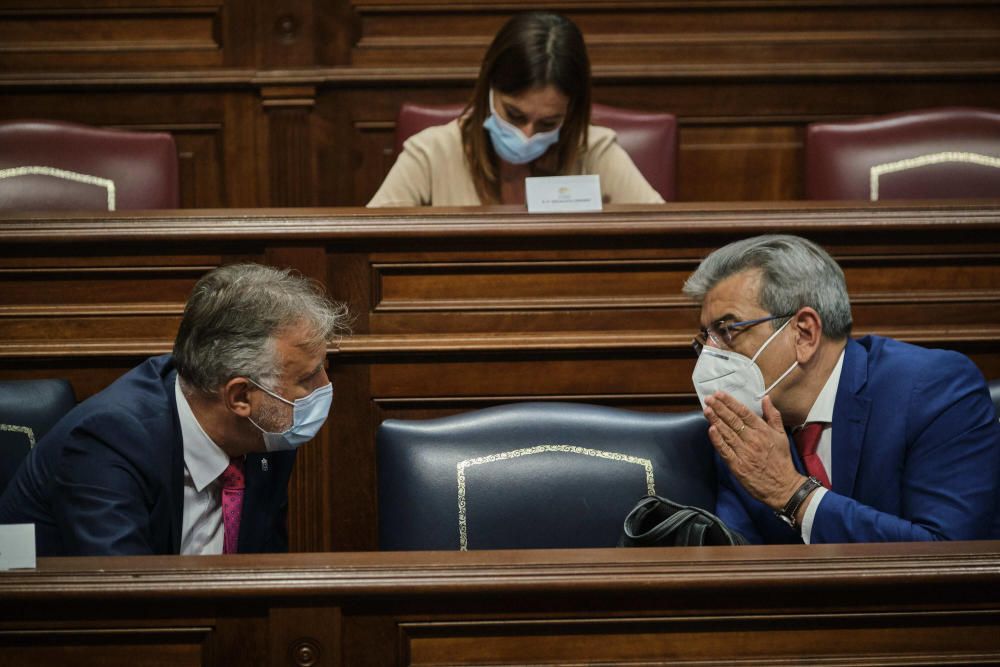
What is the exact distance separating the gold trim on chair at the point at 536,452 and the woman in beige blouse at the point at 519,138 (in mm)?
807

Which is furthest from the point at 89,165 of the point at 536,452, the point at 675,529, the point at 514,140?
the point at 675,529

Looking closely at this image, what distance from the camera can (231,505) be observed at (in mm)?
1371

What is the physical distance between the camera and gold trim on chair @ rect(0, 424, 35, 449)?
1.40 metres

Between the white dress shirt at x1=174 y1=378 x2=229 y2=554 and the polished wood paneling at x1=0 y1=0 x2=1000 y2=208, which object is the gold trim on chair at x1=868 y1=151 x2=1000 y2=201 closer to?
the polished wood paneling at x1=0 y1=0 x2=1000 y2=208

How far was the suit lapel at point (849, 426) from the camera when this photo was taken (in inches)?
54.2

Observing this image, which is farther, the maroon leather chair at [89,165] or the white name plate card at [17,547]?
the maroon leather chair at [89,165]

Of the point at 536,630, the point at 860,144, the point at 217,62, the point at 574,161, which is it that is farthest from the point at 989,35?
the point at 536,630

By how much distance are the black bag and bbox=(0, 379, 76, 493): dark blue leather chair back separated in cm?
72

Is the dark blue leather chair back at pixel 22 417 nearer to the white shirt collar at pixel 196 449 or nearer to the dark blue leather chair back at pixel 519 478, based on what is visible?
the white shirt collar at pixel 196 449

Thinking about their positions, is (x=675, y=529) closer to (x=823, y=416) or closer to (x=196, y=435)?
(x=823, y=416)

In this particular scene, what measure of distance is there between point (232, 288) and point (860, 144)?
1.42 m

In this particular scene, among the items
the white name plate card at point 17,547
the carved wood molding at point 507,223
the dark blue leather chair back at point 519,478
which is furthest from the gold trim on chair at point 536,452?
the white name plate card at point 17,547

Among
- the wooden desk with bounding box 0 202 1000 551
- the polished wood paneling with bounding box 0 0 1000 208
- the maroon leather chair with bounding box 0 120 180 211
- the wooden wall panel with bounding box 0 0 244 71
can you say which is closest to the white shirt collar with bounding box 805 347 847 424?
the wooden desk with bounding box 0 202 1000 551

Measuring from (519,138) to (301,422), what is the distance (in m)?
0.84
